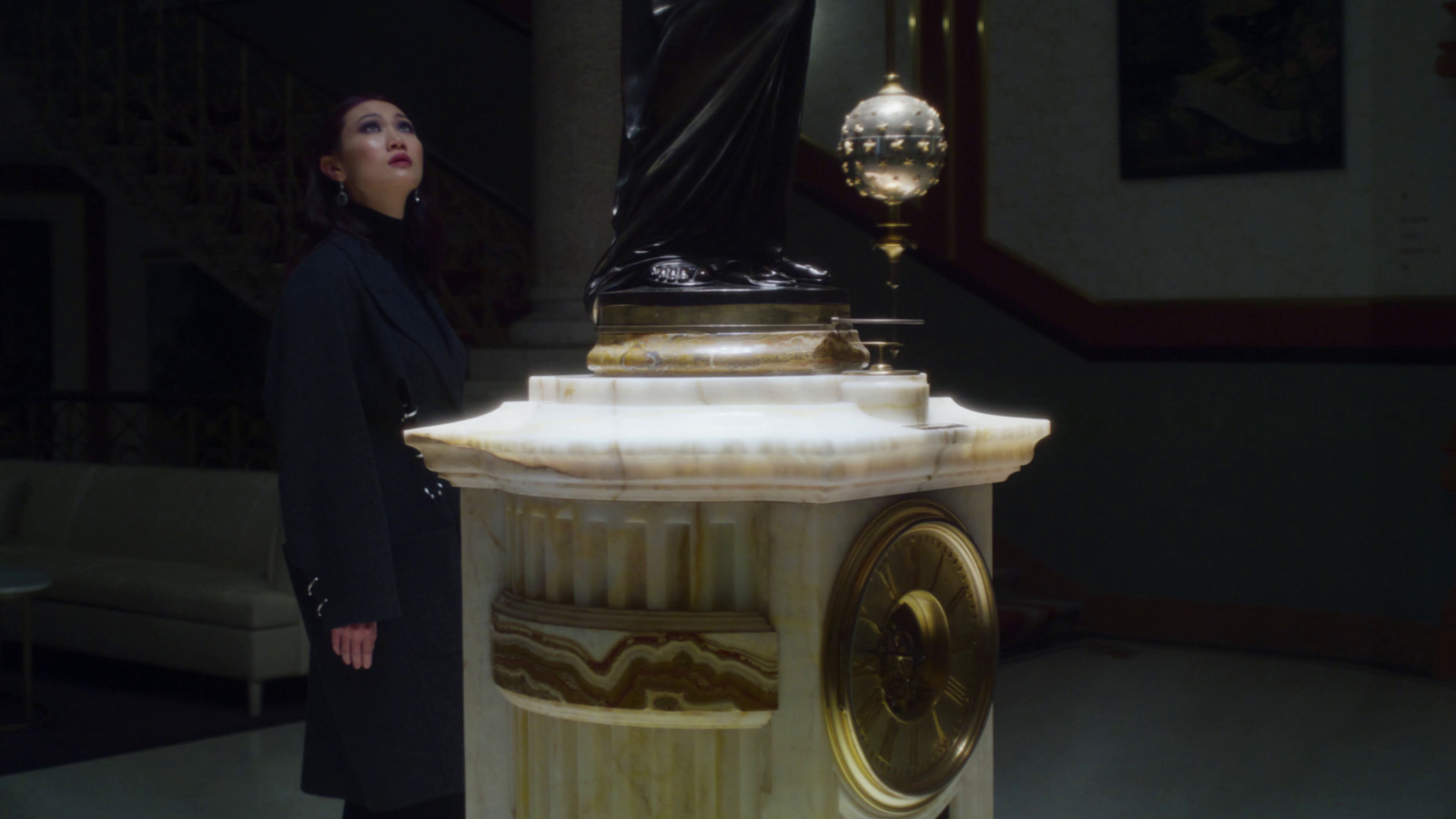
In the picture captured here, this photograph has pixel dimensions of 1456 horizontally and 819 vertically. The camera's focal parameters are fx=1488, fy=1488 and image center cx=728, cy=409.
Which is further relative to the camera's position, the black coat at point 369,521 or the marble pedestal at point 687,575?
the black coat at point 369,521

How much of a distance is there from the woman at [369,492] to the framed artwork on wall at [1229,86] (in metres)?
4.25

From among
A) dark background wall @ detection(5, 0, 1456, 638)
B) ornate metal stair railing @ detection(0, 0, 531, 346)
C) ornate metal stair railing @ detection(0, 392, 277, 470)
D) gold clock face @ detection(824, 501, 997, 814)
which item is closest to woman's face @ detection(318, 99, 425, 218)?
gold clock face @ detection(824, 501, 997, 814)

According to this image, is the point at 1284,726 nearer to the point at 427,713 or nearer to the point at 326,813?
the point at 326,813

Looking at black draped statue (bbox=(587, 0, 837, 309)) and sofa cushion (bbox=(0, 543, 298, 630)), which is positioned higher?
black draped statue (bbox=(587, 0, 837, 309))

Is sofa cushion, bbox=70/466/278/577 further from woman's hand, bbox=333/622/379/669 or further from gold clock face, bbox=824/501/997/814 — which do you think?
gold clock face, bbox=824/501/997/814

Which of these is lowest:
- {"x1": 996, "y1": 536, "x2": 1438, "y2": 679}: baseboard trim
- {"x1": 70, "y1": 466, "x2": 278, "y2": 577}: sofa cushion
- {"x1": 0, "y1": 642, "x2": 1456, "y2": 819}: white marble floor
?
{"x1": 0, "y1": 642, "x2": 1456, "y2": 819}: white marble floor

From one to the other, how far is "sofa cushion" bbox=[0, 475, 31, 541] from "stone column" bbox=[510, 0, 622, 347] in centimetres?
267

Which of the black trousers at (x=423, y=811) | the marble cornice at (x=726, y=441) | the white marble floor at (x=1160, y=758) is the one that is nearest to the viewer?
the marble cornice at (x=726, y=441)

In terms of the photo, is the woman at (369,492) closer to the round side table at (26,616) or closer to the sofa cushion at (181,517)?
the round side table at (26,616)

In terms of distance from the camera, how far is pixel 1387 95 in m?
5.55

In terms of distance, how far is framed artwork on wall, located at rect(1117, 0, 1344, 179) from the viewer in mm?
5770

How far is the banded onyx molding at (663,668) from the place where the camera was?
6.24 feet

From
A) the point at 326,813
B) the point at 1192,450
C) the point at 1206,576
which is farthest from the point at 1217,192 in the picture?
the point at 326,813

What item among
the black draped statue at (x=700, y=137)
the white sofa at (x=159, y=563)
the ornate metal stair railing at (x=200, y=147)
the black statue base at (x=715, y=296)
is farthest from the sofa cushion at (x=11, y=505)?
the black statue base at (x=715, y=296)
